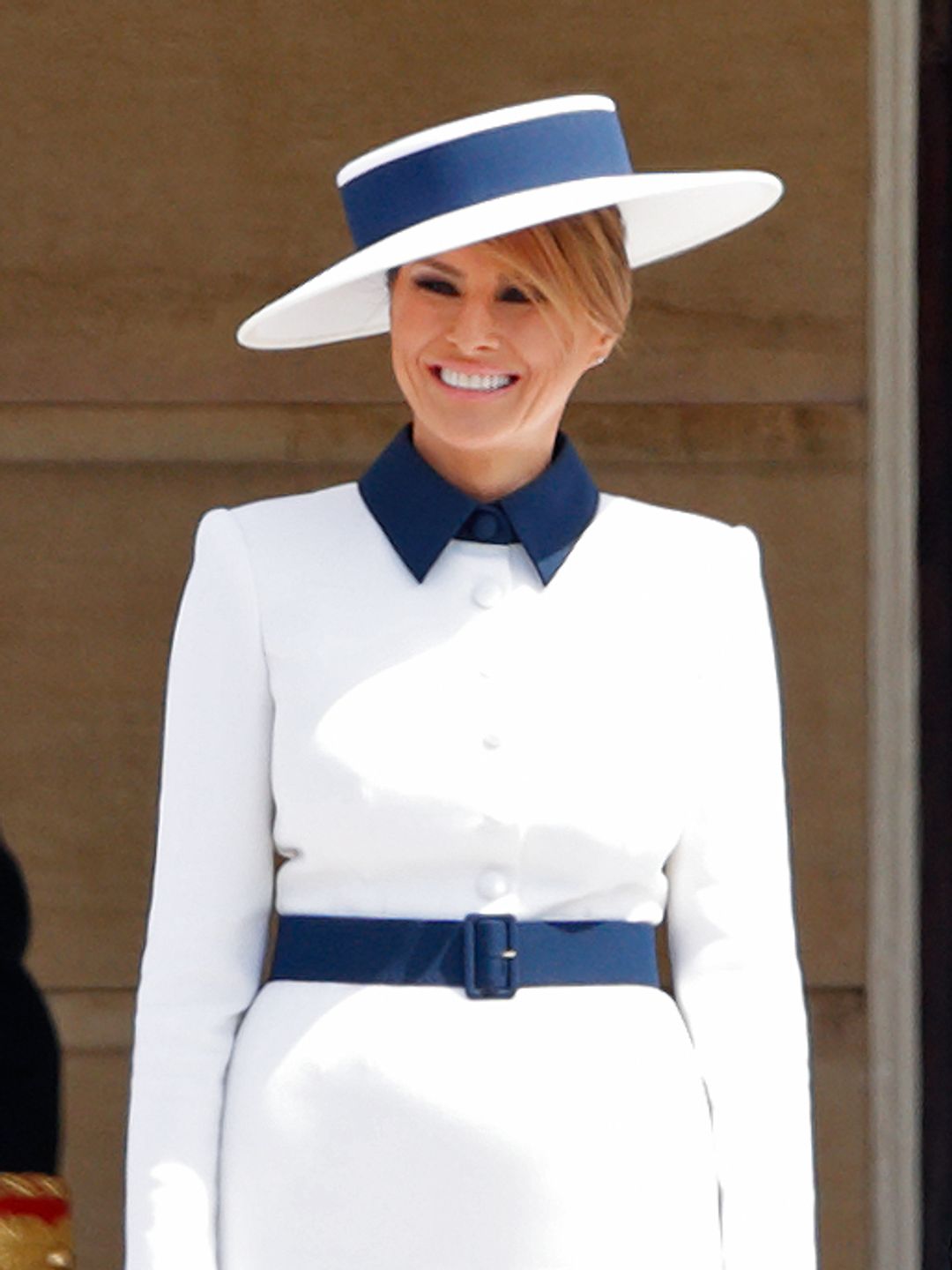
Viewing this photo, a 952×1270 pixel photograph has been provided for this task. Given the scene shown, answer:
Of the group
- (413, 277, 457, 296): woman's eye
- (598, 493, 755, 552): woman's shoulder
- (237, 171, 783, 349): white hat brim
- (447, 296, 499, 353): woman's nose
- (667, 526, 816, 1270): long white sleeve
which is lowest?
(667, 526, 816, 1270): long white sleeve

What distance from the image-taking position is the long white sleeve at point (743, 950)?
2334 mm

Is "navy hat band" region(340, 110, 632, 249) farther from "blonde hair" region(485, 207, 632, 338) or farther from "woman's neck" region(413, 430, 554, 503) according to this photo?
"woman's neck" region(413, 430, 554, 503)

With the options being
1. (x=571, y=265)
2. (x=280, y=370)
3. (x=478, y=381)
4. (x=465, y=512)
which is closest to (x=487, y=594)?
(x=465, y=512)

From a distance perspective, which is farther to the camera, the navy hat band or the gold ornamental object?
the gold ornamental object

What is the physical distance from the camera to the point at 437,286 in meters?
2.42

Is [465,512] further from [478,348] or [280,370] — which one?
[280,370]

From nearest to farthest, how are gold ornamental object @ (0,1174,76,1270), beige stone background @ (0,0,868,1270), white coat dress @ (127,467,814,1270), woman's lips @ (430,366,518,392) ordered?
white coat dress @ (127,467,814,1270) < woman's lips @ (430,366,518,392) < gold ornamental object @ (0,1174,76,1270) < beige stone background @ (0,0,868,1270)

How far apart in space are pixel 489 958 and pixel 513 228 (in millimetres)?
632

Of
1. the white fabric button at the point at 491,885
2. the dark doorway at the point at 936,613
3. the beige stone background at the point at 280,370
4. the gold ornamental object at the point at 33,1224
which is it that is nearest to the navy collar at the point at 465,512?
the white fabric button at the point at 491,885

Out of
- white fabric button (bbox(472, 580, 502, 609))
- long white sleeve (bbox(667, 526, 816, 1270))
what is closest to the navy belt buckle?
long white sleeve (bbox(667, 526, 816, 1270))

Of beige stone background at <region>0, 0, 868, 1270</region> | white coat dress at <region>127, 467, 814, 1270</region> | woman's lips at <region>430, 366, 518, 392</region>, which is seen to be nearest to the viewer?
white coat dress at <region>127, 467, 814, 1270</region>

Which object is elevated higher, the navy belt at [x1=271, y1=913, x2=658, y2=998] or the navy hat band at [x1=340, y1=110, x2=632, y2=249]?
the navy hat band at [x1=340, y1=110, x2=632, y2=249]

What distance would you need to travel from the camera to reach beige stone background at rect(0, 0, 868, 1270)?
12.2ft

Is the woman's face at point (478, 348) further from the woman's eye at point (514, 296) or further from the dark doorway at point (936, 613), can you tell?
the dark doorway at point (936, 613)
